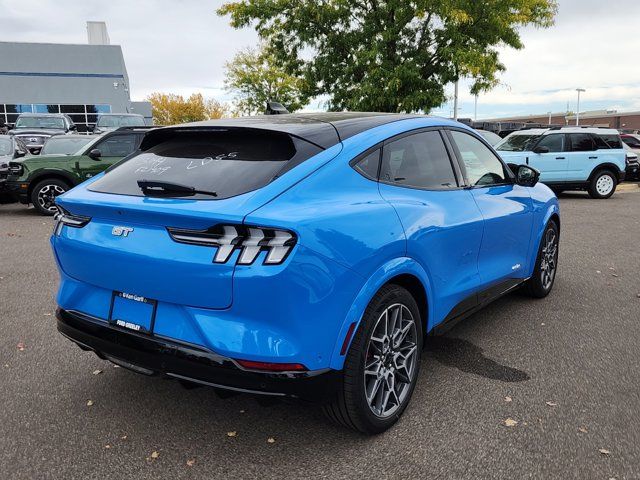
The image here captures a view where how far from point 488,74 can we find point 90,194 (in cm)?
1683

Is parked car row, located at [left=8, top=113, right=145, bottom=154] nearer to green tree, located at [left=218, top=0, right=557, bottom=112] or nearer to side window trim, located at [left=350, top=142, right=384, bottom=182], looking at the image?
green tree, located at [left=218, top=0, right=557, bottom=112]

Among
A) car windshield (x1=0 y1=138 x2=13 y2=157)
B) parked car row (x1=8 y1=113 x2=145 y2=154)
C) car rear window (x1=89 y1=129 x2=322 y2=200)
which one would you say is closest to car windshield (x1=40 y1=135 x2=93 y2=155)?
car windshield (x1=0 y1=138 x2=13 y2=157)

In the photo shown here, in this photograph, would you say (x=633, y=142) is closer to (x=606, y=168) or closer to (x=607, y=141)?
(x=607, y=141)

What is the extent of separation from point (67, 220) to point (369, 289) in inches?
64.9

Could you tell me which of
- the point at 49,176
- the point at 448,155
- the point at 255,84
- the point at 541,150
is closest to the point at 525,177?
the point at 448,155

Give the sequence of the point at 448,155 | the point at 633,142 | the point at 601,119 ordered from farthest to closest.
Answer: the point at 601,119 → the point at 633,142 → the point at 448,155

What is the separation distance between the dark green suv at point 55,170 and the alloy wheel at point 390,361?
30.1 ft

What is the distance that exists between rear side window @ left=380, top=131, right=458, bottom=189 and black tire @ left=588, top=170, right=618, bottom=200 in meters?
13.0

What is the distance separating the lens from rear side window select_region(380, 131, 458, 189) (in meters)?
3.24

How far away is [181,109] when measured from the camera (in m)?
69.2

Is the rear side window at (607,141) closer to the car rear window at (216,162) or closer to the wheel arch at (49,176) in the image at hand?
the wheel arch at (49,176)

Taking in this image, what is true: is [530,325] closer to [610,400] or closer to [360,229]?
[610,400]

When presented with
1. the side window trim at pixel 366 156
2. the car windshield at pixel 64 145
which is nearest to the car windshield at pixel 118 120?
the car windshield at pixel 64 145

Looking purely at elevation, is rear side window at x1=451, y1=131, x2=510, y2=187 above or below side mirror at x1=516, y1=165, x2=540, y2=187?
above
